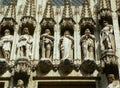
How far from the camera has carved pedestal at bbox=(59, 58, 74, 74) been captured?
14117 millimetres

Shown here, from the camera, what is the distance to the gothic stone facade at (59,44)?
45.8 ft

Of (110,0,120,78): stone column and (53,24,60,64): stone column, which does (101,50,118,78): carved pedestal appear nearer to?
(110,0,120,78): stone column

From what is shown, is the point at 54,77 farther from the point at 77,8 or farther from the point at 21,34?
the point at 77,8

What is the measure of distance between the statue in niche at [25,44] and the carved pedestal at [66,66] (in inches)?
43.9

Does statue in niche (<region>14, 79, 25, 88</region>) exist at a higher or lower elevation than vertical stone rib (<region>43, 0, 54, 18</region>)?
lower

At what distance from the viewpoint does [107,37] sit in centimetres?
1475

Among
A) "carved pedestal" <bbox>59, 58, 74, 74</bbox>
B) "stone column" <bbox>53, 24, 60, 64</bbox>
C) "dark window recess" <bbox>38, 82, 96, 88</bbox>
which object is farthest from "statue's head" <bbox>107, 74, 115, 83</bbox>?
"stone column" <bbox>53, 24, 60, 64</bbox>

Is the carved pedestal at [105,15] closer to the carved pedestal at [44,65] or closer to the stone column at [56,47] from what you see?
the stone column at [56,47]

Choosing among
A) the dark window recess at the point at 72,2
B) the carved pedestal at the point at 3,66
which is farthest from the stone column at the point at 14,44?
the dark window recess at the point at 72,2

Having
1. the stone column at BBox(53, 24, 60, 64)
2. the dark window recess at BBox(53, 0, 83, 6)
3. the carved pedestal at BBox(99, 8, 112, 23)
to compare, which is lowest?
the stone column at BBox(53, 24, 60, 64)

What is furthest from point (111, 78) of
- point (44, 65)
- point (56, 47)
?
point (56, 47)

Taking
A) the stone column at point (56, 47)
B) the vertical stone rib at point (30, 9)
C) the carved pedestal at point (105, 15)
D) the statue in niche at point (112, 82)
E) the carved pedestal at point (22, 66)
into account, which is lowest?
the statue in niche at point (112, 82)

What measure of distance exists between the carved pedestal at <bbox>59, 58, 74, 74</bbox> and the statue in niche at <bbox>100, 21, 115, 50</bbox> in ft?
3.87

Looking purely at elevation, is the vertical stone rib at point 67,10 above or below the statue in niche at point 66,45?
above
